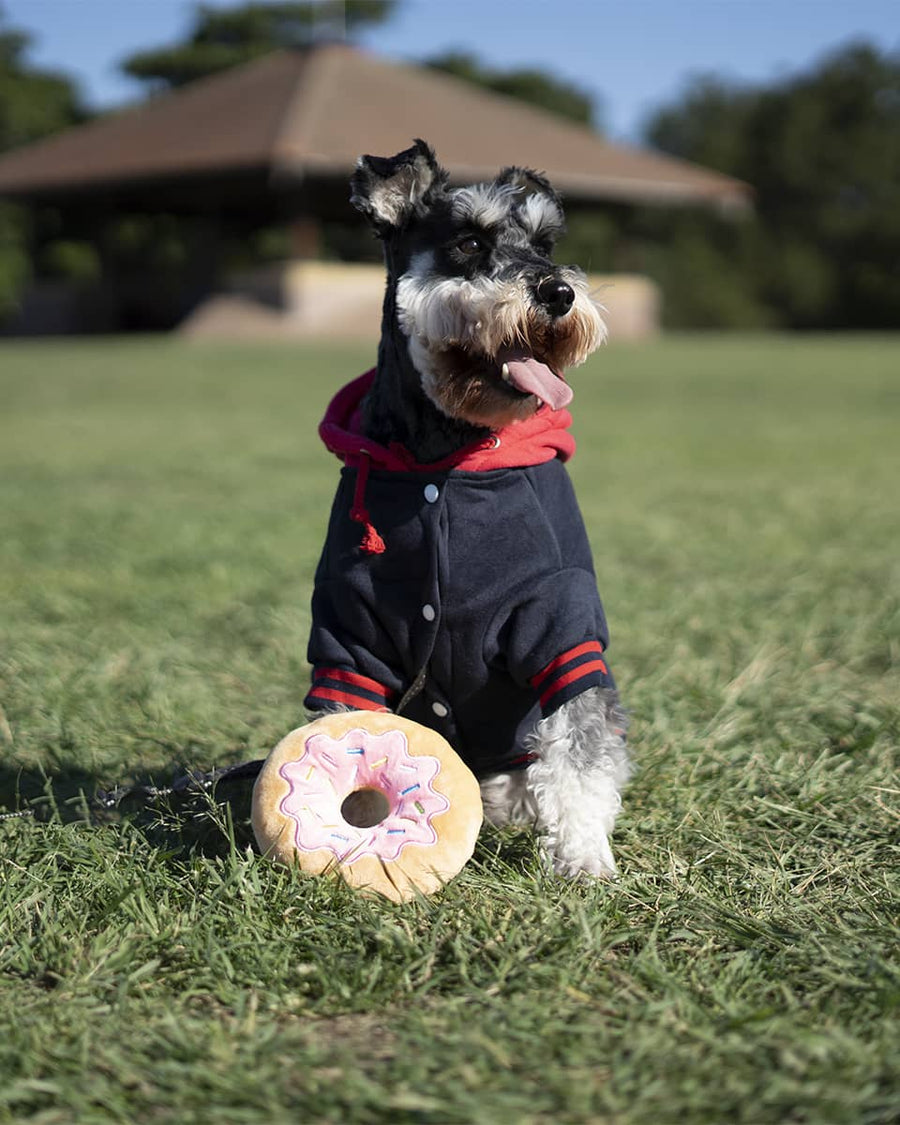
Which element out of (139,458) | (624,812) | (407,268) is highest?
(407,268)

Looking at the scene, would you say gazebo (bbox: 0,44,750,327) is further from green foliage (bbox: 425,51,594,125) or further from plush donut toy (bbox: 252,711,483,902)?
plush donut toy (bbox: 252,711,483,902)

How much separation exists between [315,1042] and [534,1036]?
372 mm

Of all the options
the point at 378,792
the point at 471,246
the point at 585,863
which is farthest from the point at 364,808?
the point at 471,246

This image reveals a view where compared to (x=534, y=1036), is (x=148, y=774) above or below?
below

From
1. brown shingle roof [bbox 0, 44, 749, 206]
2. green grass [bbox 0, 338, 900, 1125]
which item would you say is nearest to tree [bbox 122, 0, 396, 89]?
brown shingle roof [bbox 0, 44, 749, 206]

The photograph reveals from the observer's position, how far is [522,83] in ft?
197

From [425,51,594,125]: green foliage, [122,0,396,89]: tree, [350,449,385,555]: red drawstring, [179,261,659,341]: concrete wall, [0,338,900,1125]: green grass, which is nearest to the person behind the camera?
[0,338,900,1125]: green grass

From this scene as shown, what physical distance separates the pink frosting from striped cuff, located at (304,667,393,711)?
0.18 metres

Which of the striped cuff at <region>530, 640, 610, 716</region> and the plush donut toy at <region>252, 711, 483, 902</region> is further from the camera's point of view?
the striped cuff at <region>530, 640, 610, 716</region>

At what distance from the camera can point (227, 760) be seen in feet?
11.6

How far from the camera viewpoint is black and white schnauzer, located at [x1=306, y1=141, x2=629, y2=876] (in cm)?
279

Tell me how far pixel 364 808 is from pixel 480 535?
0.72 metres

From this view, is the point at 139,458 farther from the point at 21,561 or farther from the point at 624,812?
the point at 624,812

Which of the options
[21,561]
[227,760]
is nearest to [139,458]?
[21,561]
